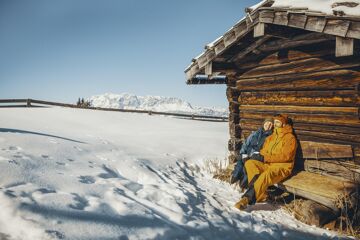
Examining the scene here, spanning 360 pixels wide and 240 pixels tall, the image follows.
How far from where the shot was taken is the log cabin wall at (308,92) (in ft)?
15.2

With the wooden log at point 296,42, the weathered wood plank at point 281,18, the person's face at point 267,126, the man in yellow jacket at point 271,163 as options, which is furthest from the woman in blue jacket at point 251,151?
the weathered wood plank at point 281,18

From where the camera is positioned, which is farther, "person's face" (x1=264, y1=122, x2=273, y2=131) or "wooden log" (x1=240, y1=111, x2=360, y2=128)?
"person's face" (x1=264, y1=122, x2=273, y2=131)

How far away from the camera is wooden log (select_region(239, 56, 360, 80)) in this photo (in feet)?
15.0

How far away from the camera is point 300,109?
5.41 metres

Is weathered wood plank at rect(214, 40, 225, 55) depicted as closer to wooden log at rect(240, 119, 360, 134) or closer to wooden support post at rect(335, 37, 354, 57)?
wooden log at rect(240, 119, 360, 134)

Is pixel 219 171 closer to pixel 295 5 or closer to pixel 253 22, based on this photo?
pixel 253 22

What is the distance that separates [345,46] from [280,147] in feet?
6.72

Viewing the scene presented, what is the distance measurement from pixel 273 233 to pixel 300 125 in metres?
2.55

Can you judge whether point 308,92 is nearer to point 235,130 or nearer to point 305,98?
point 305,98

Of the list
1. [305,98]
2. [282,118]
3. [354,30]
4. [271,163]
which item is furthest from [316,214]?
[354,30]

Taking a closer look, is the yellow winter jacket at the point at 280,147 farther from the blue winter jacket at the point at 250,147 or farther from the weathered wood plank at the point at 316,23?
the weathered wood plank at the point at 316,23

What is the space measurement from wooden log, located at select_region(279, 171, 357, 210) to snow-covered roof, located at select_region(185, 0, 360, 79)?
229cm

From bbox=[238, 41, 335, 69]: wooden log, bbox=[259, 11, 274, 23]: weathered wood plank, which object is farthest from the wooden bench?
bbox=[259, 11, 274, 23]: weathered wood plank

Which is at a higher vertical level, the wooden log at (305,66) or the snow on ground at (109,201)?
the wooden log at (305,66)
